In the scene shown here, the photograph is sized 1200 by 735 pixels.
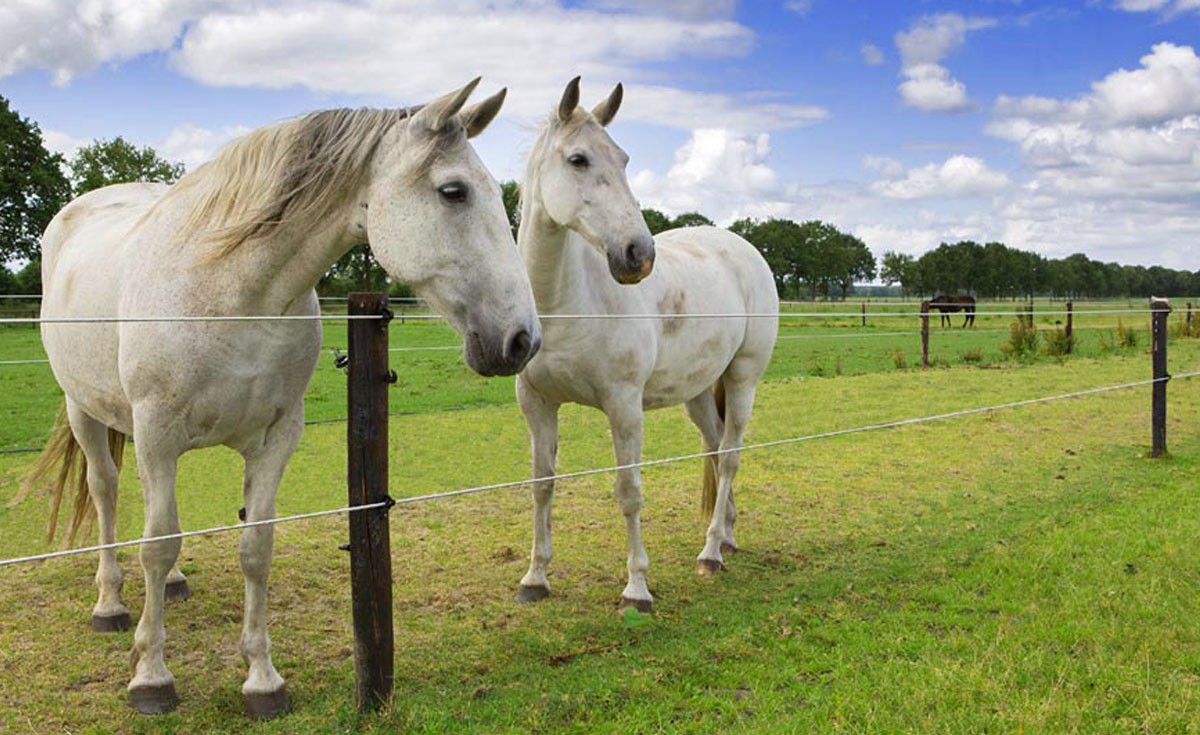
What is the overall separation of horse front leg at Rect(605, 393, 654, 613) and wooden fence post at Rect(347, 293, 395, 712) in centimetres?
145

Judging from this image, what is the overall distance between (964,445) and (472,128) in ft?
24.1

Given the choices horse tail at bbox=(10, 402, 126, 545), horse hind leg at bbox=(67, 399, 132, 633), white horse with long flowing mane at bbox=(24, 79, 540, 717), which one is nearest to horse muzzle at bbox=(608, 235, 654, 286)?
white horse with long flowing mane at bbox=(24, 79, 540, 717)

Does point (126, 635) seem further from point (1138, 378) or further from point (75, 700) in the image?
point (1138, 378)

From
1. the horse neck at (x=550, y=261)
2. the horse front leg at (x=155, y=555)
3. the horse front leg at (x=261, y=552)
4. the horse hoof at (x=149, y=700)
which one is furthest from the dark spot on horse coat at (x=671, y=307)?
the horse hoof at (x=149, y=700)

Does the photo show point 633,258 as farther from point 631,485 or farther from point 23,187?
point 23,187

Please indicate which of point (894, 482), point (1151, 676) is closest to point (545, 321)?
point (1151, 676)

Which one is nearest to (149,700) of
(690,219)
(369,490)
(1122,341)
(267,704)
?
(267,704)

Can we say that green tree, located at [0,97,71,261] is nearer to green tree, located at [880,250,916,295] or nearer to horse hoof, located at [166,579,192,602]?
horse hoof, located at [166,579,192,602]

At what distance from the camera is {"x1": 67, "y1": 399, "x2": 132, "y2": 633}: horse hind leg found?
3787mm

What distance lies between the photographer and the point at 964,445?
335 inches

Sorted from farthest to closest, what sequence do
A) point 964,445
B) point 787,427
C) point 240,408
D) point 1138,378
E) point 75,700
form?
point 1138,378 → point 787,427 → point 964,445 → point 75,700 → point 240,408

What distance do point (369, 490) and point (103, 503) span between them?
73.3 inches

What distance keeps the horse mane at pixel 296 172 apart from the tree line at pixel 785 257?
3.21 ft

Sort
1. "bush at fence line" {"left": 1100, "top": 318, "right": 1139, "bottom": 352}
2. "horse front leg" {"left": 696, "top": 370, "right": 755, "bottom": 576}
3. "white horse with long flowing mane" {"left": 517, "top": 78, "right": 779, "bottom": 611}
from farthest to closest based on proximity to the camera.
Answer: "bush at fence line" {"left": 1100, "top": 318, "right": 1139, "bottom": 352}
"horse front leg" {"left": 696, "top": 370, "right": 755, "bottom": 576}
"white horse with long flowing mane" {"left": 517, "top": 78, "right": 779, "bottom": 611}
